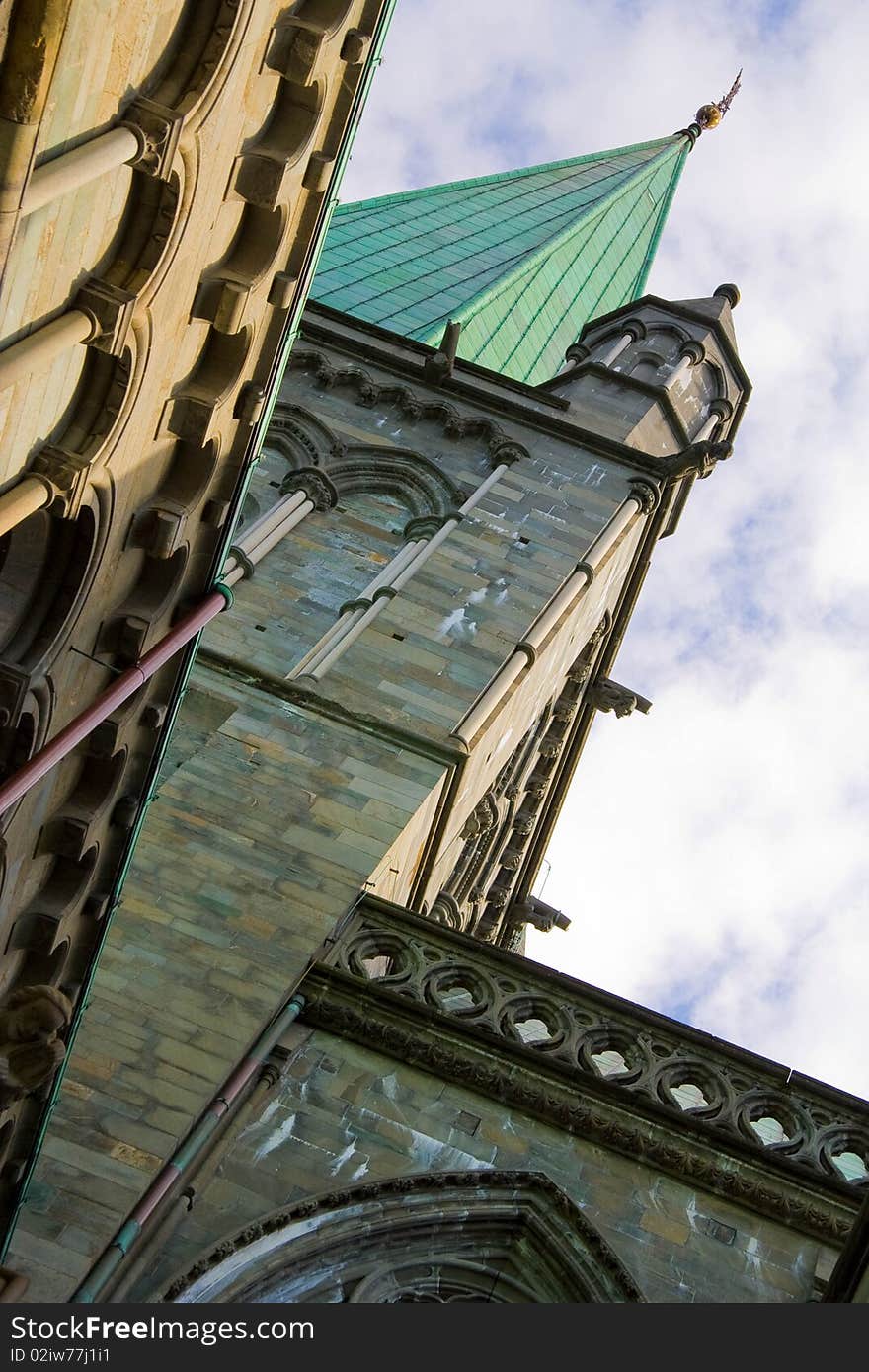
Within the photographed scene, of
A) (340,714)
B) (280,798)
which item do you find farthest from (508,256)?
(280,798)

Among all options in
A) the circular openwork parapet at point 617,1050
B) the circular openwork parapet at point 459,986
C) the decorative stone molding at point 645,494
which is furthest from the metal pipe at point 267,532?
the circular openwork parapet at point 617,1050

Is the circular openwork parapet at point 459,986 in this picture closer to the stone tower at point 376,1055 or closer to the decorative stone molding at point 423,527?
the stone tower at point 376,1055

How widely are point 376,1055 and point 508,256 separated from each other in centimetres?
2768

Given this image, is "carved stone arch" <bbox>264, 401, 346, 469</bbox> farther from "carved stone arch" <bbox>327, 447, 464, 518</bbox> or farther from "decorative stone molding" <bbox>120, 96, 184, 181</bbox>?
"decorative stone molding" <bbox>120, 96, 184, 181</bbox>

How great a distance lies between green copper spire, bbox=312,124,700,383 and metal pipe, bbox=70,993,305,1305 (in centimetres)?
2030

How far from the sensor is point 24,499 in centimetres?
712

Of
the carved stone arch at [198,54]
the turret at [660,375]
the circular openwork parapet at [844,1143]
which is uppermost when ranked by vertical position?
the turret at [660,375]

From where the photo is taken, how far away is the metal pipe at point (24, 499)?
699cm

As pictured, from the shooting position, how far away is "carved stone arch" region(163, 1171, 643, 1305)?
10.1 metres

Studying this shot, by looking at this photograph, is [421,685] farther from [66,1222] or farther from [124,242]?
[124,242]

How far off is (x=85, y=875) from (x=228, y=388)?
222 cm

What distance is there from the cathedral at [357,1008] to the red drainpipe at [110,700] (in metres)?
0.04

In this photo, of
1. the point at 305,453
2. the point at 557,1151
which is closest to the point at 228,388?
the point at 557,1151

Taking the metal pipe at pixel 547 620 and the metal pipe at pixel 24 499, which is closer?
the metal pipe at pixel 24 499
